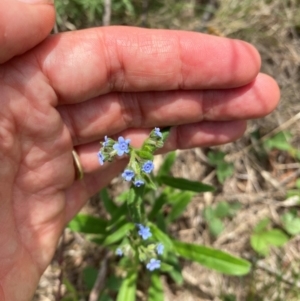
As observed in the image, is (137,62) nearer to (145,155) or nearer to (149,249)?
(145,155)

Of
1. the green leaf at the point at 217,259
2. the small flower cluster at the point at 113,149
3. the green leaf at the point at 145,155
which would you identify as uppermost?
the small flower cluster at the point at 113,149

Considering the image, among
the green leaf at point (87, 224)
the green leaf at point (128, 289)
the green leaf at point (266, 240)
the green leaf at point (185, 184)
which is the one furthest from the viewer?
the green leaf at point (266, 240)

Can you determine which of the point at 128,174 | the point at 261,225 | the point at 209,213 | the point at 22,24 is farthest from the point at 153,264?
the point at 22,24

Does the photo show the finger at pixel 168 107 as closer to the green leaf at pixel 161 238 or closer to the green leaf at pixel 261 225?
the green leaf at pixel 161 238

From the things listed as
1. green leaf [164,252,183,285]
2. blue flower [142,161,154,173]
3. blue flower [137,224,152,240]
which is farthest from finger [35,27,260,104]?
green leaf [164,252,183,285]

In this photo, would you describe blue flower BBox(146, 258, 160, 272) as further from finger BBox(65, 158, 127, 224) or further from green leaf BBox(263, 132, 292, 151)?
green leaf BBox(263, 132, 292, 151)

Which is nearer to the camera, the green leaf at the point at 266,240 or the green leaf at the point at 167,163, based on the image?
the green leaf at the point at 167,163

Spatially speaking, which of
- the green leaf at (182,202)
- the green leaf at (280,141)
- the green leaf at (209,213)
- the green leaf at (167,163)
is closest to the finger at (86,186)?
the green leaf at (167,163)
